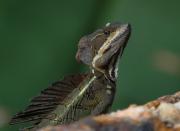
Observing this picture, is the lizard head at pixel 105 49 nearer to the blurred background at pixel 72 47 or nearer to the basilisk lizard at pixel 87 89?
the basilisk lizard at pixel 87 89

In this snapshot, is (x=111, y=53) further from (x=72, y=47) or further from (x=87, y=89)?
(x=72, y=47)

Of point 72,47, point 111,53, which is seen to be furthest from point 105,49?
point 72,47

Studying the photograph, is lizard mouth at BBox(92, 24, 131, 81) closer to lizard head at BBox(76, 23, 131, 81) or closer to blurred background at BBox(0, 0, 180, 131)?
lizard head at BBox(76, 23, 131, 81)

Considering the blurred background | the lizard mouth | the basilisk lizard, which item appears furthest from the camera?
the blurred background

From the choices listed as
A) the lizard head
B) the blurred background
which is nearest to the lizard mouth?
the lizard head

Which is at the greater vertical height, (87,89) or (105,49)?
(105,49)

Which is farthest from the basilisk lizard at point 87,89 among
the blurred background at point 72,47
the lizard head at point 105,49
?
the blurred background at point 72,47

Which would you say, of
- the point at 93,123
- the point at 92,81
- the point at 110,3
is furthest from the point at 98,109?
the point at 93,123
